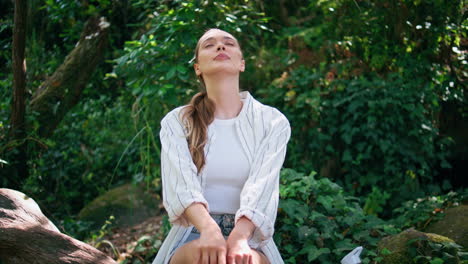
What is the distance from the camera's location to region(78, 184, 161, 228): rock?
16.1ft

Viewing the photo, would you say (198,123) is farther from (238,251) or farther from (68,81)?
(68,81)

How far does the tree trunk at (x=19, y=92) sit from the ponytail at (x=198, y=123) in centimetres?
162

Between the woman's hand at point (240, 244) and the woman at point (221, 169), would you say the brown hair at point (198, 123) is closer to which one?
the woman at point (221, 169)

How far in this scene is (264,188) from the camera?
217 cm

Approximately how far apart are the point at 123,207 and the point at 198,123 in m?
2.87

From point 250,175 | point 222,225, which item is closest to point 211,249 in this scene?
point 222,225

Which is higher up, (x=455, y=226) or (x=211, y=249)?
(x=211, y=249)

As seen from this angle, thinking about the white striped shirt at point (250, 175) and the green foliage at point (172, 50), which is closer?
the white striped shirt at point (250, 175)

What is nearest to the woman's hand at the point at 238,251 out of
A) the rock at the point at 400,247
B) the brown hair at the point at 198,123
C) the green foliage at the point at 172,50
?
the brown hair at the point at 198,123

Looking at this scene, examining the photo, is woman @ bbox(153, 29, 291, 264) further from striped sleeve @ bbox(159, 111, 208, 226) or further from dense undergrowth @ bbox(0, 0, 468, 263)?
dense undergrowth @ bbox(0, 0, 468, 263)

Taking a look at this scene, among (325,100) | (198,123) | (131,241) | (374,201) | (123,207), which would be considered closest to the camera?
(198,123)

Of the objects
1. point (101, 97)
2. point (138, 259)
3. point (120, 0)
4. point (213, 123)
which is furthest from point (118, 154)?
point (213, 123)

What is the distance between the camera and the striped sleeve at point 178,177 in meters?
2.17

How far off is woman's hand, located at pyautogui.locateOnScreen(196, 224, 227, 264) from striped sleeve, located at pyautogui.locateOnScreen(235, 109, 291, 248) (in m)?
0.14
